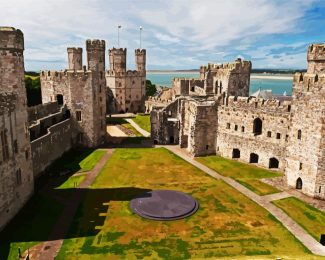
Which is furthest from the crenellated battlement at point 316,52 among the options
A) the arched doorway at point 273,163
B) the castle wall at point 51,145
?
the castle wall at point 51,145

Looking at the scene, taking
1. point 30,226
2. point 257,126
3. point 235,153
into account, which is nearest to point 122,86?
point 235,153

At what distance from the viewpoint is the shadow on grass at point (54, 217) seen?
21.9 m

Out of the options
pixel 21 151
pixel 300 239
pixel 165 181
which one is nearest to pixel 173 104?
pixel 165 181

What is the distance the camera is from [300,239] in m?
22.3

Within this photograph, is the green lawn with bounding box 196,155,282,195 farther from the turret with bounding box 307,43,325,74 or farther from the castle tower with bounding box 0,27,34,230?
the castle tower with bounding box 0,27,34,230

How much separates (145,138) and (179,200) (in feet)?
81.6

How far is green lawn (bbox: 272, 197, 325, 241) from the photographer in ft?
77.7

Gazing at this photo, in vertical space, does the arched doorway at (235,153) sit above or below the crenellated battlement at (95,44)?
below

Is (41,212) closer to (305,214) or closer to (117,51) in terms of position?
(305,214)

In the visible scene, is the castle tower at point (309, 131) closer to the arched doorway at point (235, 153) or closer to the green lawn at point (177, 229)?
the green lawn at point (177, 229)

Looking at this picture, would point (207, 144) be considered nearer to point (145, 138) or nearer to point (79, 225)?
point (145, 138)

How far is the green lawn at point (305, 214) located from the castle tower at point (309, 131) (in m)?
2.57

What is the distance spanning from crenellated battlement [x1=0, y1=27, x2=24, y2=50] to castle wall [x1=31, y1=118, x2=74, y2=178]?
421 inches

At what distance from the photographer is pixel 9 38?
24.7 metres
